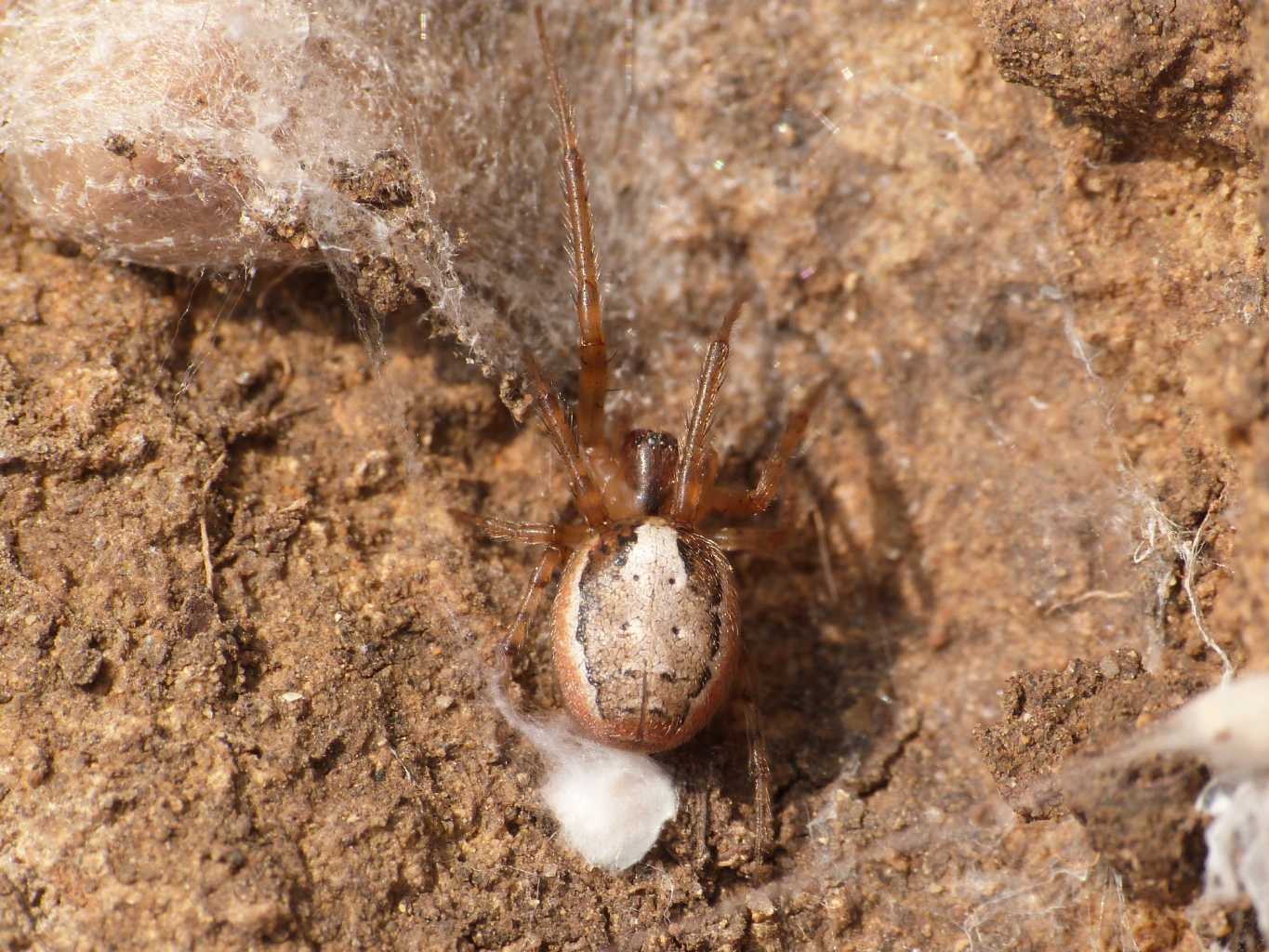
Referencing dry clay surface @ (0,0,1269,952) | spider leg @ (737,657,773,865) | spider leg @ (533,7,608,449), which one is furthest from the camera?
spider leg @ (533,7,608,449)

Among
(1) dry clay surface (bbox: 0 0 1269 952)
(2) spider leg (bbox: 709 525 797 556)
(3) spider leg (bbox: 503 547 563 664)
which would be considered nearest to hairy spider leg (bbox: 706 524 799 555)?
(2) spider leg (bbox: 709 525 797 556)

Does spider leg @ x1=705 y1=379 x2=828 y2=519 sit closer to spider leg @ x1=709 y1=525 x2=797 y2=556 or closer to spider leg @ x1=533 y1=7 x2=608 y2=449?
spider leg @ x1=709 y1=525 x2=797 y2=556

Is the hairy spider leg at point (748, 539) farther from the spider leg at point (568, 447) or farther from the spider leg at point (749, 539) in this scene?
the spider leg at point (568, 447)

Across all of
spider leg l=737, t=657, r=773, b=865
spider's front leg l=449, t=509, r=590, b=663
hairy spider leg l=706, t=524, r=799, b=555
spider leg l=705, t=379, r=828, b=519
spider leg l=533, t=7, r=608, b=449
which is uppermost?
spider leg l=533, t=7, r=608, b=449

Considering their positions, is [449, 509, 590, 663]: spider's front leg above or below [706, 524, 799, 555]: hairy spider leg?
below

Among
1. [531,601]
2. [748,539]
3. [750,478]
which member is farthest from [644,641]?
[750,478]

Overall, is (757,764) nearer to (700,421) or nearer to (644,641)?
(644,641)

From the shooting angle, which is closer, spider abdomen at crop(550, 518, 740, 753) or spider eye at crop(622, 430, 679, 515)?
spider abdomen at crop(550, 518, 740, 753)
